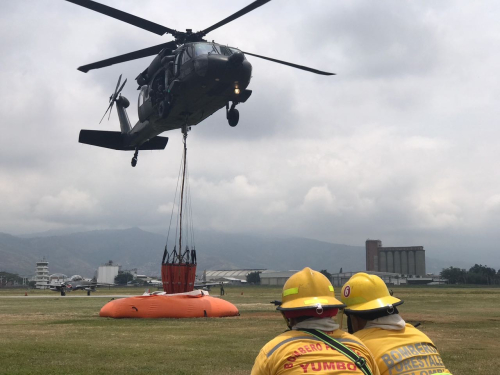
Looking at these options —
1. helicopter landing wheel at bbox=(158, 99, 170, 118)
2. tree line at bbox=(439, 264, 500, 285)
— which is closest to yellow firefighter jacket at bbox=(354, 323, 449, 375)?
helicopter landing wheel at bbox=(158, 99, 170, 118)

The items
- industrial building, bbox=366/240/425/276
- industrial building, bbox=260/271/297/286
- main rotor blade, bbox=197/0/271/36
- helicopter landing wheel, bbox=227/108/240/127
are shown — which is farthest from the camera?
industrial building, bbox=366/240/425/276

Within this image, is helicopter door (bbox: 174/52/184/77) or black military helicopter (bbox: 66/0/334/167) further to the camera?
helicopter door (bbox: 174/52/184/77)

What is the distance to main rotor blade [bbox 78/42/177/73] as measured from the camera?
25953 millimetres

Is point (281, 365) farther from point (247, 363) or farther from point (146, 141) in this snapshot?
point (146, 141)

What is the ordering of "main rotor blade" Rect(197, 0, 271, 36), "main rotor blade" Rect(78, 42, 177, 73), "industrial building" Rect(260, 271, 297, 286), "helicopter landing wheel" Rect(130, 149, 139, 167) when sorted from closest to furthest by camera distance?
"main rotor blade" Rect(197, 0, 271, 36)
"main rotor blade" Rect(78, 42, 177, 73)
"helicopter landing wheel" Rect(130, 149, 139, 167)
"industrial building" Rect(260, 271, 297, 286)

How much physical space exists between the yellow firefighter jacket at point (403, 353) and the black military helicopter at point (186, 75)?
66.0 feet

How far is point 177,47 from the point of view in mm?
27141

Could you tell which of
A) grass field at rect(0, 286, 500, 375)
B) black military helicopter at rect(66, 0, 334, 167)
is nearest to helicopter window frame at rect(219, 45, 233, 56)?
black military helicopter at rect(66, 0, 334, 167)

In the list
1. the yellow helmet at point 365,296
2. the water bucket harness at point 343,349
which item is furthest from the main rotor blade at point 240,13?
→ the water bucket harness at point 343,349

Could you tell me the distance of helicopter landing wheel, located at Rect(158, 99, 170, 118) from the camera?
26.1m

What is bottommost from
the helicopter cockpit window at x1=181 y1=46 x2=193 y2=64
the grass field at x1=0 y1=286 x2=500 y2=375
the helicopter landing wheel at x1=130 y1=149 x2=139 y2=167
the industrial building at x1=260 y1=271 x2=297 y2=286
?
the grass field at x1=0 y1=286 x2=500 y2=375

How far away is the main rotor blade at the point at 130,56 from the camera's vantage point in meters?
26.0

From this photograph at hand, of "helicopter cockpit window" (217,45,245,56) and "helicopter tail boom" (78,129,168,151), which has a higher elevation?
"helicopter cockpit window" (217,45,245,56)

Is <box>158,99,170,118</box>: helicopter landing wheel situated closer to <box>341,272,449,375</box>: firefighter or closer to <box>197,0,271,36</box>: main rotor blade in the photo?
<box>197,0,271,36</box>: main rotor blade
